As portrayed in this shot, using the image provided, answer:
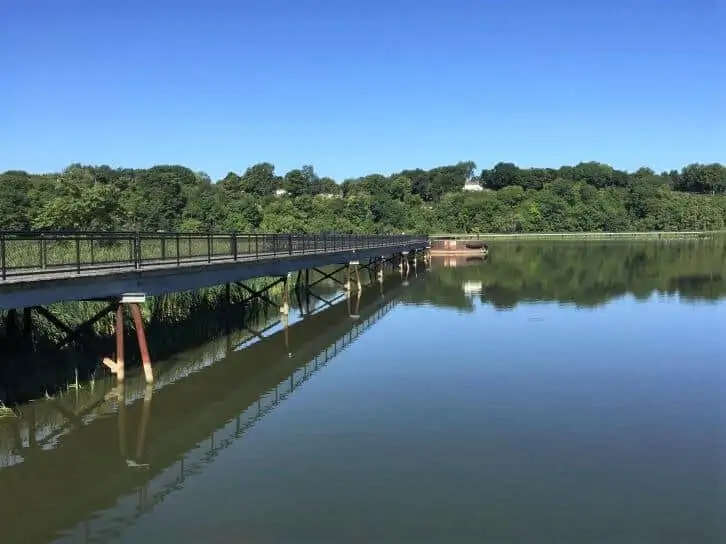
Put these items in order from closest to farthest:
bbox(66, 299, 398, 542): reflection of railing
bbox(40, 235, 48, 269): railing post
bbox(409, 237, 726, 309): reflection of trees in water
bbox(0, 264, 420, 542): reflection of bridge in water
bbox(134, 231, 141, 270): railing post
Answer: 1. bbox(66, 299, 398, 542): reflection of railing
2. bbox(0, 264, 420, 542): reflection of bridge in water
3. bbox(40, 235, 48, 269): railing post
4. bbox(134, 231, 141, 270): railing post
5. bbox(409, 237, 726, 309): reflection of trees in water

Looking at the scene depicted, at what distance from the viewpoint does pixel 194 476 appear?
11586 millimetres

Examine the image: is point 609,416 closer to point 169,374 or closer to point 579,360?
point 579,360

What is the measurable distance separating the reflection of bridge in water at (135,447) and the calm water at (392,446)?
5 centimetres

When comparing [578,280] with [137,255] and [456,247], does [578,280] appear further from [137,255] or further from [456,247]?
[456,247]

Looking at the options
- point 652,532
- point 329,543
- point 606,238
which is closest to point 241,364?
point 329,543

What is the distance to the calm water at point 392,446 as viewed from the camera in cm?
965

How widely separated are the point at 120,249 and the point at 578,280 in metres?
33.8

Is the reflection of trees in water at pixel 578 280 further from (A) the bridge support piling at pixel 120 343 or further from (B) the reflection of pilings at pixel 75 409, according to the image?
(A) the bridge support piling at pixel 120 343

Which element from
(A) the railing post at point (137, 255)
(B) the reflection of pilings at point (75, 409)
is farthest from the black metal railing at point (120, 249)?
(B) the reflection of pilings at point (75, 409)

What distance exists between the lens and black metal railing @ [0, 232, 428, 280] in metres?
16.8

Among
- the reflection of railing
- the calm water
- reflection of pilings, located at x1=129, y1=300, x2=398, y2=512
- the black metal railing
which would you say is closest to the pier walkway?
the black metal railing

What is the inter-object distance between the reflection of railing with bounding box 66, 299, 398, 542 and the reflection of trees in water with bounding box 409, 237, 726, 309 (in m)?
17.7

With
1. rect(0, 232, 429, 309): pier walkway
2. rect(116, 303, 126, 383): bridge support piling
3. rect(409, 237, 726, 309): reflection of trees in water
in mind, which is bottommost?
rect(409, 237, 726, 309): reflection of trees in water

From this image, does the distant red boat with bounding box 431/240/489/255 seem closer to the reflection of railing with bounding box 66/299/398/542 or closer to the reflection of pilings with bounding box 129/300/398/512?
the reflection of pilings with bounding box 129/300/398/512
